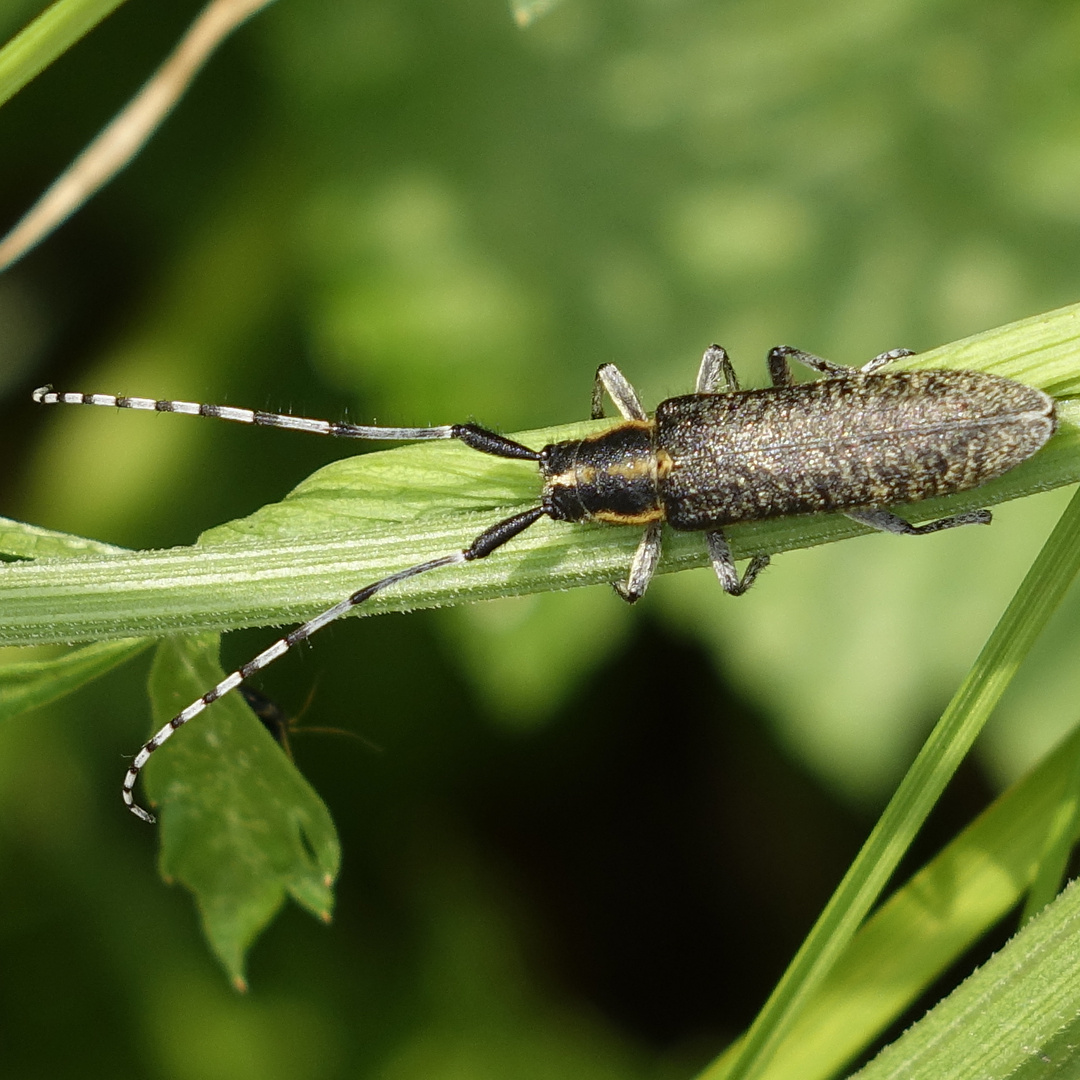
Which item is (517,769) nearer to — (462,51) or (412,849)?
(412,849)

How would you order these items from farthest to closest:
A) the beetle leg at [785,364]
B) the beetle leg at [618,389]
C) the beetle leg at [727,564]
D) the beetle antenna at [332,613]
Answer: the beetle leg at [618,389] → the beetle leg at [785,364] → the beetle leg at [727,564] → the beetle antenna at [332,613]

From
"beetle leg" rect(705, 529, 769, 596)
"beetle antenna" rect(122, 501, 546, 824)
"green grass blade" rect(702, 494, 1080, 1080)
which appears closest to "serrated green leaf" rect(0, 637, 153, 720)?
"beetle antenna" rect(122, 501, 546, 824)

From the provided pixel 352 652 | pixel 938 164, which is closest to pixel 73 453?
pixel 352 652

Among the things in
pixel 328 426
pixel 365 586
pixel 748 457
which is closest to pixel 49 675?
pixel 365 586

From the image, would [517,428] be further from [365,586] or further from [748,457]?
[365,586]

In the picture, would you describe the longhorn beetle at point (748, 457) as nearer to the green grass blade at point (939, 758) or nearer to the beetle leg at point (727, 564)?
the beetle leg at point (727, 564)

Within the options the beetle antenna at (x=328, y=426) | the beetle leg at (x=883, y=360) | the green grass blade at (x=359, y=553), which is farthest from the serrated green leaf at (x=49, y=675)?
the beetle leg at (x=883, y=360)

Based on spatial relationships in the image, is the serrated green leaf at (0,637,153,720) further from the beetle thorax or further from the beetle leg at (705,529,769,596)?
the beetle leg at (705,529,769,596)
